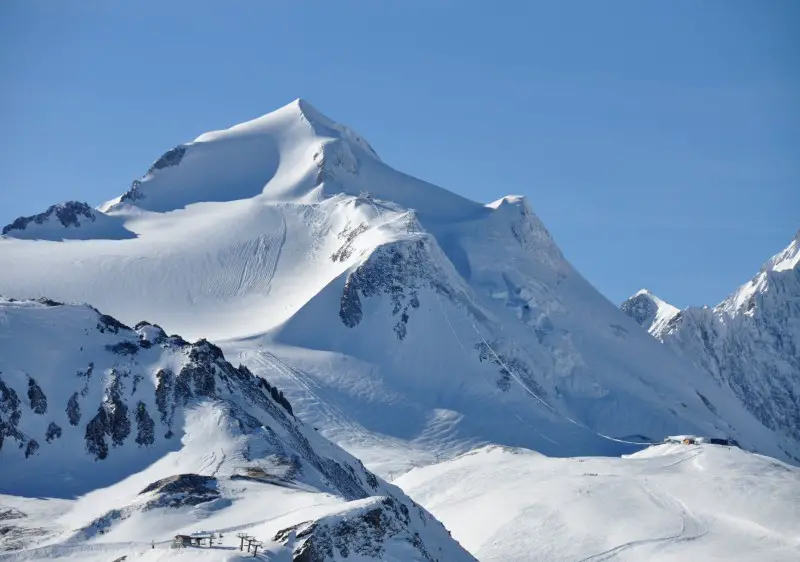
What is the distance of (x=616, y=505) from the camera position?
16038cm

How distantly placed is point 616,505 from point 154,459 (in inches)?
2291

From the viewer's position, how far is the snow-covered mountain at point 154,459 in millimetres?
95625

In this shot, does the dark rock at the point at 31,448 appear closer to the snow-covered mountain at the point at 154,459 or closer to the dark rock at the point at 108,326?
the snow-covered mountain at the point at 154,459

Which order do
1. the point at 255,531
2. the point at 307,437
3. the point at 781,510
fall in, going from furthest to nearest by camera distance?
the point at 781,510, the point at 307,437, the point at 255,531

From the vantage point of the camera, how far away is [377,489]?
130 m

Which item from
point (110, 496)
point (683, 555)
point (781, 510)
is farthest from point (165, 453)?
point (781, 510)

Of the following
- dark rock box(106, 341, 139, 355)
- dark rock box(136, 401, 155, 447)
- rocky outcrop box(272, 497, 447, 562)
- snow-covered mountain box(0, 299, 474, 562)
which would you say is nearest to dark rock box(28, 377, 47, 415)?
snow-covered mountain box(0, 299, 474, 562)

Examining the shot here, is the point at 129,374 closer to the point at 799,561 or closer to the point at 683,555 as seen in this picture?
the point at 683,555

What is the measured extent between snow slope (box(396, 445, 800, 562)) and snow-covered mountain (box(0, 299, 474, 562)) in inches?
1007

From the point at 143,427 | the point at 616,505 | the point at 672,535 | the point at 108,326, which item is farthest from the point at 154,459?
the point at 616,505

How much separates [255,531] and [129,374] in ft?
128

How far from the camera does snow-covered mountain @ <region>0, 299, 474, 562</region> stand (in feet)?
314

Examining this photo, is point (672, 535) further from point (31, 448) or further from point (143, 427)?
point (31, 448)

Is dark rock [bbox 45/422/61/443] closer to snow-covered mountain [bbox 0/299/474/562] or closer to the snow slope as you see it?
snow-covered mountain [bbox 0/299/474/562]
